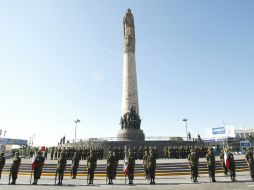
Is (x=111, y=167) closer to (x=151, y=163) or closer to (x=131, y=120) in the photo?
(x=151, y=163)

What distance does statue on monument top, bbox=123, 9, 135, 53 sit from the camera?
37150mm

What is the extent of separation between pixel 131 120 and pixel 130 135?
209cm

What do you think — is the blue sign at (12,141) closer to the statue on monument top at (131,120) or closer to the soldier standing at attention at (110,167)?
the statue on monument top at (131,120)

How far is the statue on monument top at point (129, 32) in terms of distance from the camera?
3715 centimetres

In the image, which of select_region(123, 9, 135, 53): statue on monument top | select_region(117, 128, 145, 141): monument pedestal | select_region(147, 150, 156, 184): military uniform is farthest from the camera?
select_region(123, 9, 135, 53): statue on monument top

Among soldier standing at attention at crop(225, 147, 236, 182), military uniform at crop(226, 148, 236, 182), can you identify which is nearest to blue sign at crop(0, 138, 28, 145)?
soldier standing at attention at crop(225, 147, 236, 182)

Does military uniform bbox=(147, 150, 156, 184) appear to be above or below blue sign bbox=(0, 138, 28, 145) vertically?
below

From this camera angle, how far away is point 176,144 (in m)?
30.9

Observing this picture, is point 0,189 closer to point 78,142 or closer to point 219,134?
point 78,142

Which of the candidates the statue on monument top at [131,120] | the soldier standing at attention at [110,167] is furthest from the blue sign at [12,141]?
the soldier standing at attention at [110,167]

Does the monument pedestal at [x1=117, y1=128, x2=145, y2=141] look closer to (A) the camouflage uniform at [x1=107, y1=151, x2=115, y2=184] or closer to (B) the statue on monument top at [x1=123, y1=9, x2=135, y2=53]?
(B) the statue on monument top at [x1=123, y1=9, x2=135, y2=53]

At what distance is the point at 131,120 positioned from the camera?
3241cm

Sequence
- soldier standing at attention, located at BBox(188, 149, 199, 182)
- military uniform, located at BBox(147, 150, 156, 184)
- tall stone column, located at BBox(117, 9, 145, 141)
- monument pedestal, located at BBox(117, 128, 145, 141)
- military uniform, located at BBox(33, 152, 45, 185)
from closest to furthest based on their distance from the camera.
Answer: soldier standing at attention, located at BBox(188, 149, 199, 182) < military uniform, located at BBox(147, 150, 156, 184) < military uniform, located at BBox(33, 152, 45, 185) < monument pedestal, located at BBox(117, 128, 145, 141) < tall stone column, located at BBox(117, 9, 145, 141)

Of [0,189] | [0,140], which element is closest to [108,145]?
[0,189]
